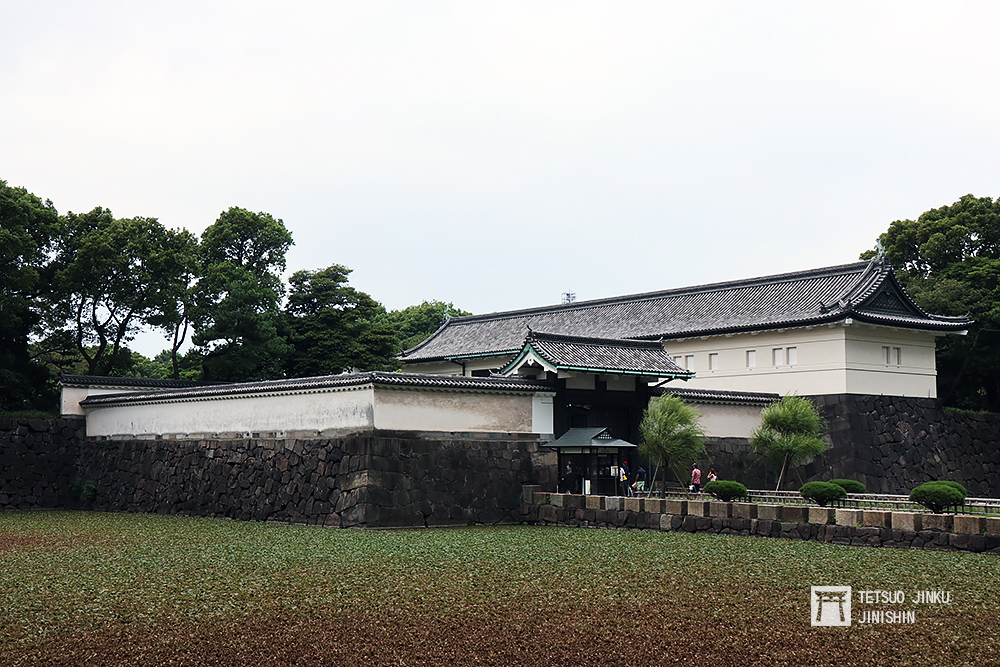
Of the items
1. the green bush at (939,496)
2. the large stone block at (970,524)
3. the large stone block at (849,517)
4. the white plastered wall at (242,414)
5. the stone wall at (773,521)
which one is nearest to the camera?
the large stone block at (970,524)

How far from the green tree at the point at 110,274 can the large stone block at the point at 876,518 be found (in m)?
26.8

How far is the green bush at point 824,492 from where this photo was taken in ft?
64.7

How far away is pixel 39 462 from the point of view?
29.7 m

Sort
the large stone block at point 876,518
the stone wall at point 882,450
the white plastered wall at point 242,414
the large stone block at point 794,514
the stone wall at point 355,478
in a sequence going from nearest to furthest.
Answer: the large stone block at point 876,518, the large stone block at point 794,514, the stone wall at point 355,478, the white plastered wall at point 242,414, the stone wall at point 882,450

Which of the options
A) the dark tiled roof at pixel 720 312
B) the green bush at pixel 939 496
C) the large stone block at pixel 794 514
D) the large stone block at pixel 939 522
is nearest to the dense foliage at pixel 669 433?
the large stone block at pixel 794 514

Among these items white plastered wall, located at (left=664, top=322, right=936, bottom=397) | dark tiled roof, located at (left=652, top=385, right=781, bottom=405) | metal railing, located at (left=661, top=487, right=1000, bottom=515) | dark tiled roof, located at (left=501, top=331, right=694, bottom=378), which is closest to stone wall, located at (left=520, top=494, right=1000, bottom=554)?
metal railing, located at (left=661, top=487, right=1000, bottom=515)

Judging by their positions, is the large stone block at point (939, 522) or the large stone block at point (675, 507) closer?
the large stone block at point (939, 522)

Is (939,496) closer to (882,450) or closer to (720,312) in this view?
(882,450)

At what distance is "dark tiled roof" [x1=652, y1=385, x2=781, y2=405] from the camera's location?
27531mm

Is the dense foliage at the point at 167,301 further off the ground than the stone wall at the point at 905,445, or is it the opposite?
the dense foliage at the point at 167,301

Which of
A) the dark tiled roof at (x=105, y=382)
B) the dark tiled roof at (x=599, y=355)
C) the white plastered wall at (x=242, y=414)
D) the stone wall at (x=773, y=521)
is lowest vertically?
the stone wall at (x=773, y=521)

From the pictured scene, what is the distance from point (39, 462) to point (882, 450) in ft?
85.5

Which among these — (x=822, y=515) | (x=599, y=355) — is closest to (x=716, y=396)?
(x=599, y=355)

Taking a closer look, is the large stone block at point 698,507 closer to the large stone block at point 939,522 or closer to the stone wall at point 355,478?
the stone wall at point 355,478
